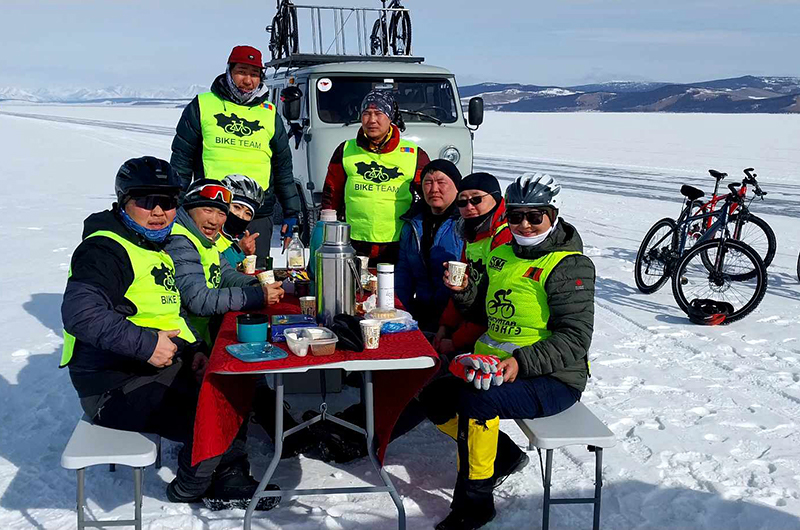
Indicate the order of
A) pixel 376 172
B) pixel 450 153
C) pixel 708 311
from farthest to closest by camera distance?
pixel 450 153, pixel 708 311, pixel 376 172

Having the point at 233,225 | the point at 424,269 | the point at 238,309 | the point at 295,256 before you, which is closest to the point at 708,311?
the point at 424,269

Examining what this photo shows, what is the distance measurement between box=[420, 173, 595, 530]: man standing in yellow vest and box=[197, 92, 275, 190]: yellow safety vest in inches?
106

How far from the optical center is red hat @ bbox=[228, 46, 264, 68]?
5441mm

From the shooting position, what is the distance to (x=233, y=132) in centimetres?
572

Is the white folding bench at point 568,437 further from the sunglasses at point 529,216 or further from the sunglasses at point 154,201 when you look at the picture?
the sunglasses at point 154,201

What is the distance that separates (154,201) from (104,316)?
21.7 inches

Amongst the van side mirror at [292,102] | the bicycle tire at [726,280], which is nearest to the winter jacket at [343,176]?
the bicycle tire at [726,280]

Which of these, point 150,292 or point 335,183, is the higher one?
point 335,183

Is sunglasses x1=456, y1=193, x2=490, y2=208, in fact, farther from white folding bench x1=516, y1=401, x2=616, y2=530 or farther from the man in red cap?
the man in red cap

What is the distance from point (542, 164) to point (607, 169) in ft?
6.94

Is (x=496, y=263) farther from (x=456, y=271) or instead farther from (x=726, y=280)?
(x=726, y=280)

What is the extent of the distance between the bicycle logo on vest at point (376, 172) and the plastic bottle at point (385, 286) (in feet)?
6.00

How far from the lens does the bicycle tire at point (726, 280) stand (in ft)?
22.6

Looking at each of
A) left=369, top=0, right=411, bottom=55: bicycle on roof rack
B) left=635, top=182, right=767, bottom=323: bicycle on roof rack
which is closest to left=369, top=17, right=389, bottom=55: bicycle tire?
left=369, top=0, right=411, bottom=55: bicycle on roof rack
